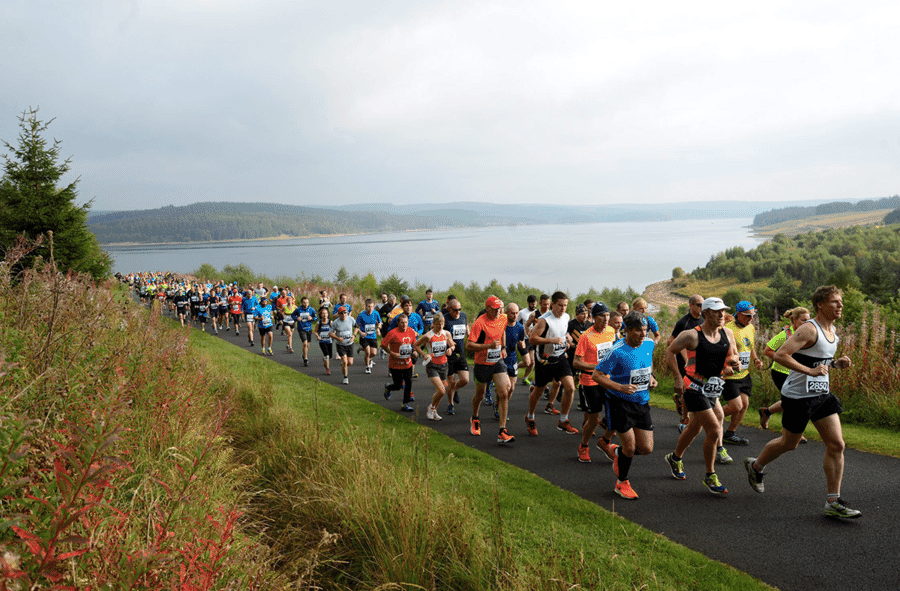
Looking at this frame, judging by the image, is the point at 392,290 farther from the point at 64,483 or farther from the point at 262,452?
the point at 64,483

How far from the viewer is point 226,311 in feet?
78.0

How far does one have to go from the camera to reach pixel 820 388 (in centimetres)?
527

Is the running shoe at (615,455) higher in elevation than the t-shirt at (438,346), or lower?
lower

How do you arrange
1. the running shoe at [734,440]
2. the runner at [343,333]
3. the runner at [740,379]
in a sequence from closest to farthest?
the runner at [740,379], the running shoe at [734,440], the runner at [343,333]

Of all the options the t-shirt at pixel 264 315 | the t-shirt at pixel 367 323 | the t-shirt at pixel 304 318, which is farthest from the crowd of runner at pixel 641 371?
the t-shirt at pixel 264 315

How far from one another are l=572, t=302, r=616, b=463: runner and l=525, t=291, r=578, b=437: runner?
3.09ft

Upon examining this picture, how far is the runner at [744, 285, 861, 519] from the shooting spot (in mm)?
5203

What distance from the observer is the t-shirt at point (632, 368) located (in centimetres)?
598

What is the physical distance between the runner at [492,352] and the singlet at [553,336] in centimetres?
70

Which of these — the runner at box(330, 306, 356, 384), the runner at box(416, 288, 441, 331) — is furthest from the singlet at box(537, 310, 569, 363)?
the runner at box(330, 306, 356, 384)

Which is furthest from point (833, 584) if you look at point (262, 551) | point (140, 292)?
point (140, 292)

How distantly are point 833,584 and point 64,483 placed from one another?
17.3ft

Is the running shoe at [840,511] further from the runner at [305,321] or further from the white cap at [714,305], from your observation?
the runner at [305,321]

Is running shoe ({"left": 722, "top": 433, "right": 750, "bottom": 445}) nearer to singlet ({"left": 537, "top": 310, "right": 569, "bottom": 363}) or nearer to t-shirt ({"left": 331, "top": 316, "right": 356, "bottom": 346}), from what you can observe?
singlet ({"left": 537, "top": 310, "right": 569, "bottom": 363})
